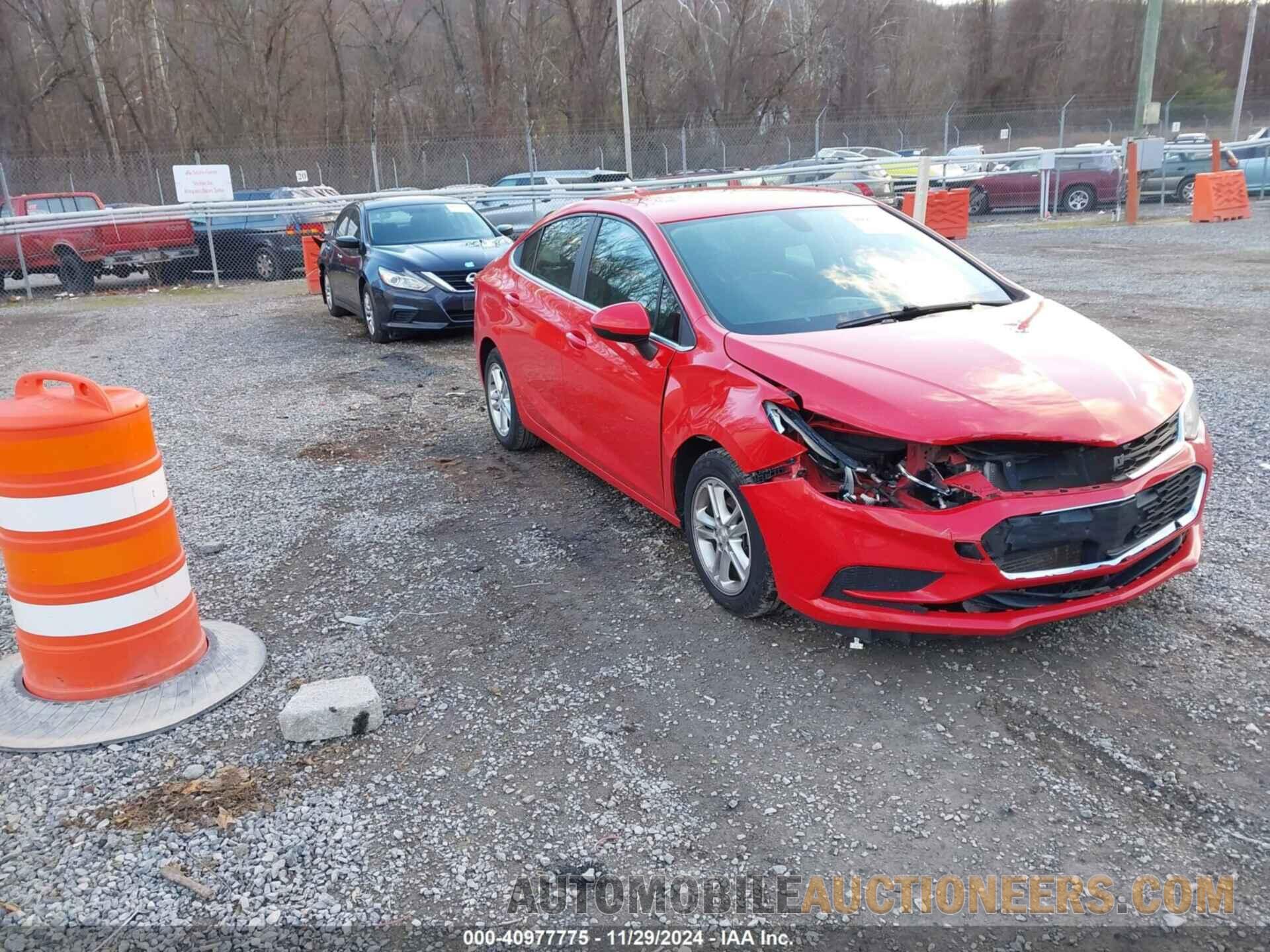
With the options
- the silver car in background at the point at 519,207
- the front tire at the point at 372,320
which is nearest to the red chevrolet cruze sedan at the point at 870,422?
the front tire at the point at 372,320

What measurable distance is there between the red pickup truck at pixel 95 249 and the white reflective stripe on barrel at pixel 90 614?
15021 mm

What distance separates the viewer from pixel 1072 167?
2297cm

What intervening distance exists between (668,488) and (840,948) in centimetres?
232

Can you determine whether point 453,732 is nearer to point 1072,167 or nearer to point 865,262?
point 865,262

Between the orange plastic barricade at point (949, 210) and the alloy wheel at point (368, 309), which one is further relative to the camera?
the orange plastic barricade at point (949, 210)

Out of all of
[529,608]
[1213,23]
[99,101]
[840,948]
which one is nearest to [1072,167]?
[529,608]

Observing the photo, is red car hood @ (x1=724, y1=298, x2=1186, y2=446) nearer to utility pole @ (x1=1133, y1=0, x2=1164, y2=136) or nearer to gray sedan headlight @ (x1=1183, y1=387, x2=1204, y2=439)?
gray sedan headlight @ (x1=1183, y1=387, x2=1204, y2=439)

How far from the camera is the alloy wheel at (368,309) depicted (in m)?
11.0

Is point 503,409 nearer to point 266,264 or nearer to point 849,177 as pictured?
point 266,264

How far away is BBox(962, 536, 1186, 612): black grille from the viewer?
3.41 m

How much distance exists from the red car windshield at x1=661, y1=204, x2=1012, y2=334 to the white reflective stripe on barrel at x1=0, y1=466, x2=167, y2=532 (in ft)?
8.15

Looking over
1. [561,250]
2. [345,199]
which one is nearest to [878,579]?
[561,250]

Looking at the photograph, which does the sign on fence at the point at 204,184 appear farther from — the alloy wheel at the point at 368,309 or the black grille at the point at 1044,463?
the black grille at the point at 1044,463

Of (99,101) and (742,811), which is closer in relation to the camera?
(742,811)
